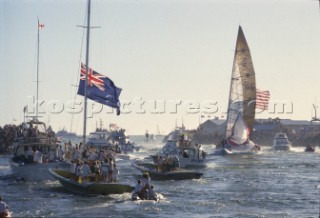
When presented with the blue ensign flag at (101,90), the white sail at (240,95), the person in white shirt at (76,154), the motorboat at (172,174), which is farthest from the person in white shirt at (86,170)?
the white sail at (240,95)

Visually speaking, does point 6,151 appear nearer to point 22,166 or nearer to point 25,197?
point 22,166

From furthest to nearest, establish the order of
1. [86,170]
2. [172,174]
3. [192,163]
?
1. [192,163]
2. [172,174]
3. [86,170]

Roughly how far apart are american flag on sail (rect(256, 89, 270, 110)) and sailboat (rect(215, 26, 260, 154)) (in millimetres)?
3592

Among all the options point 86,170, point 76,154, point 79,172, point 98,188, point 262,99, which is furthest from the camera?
point 262,99

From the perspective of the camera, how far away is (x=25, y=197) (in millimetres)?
40500

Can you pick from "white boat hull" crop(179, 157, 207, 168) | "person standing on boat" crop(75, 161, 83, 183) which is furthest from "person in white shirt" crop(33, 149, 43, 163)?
"white boat hull" crop(179, 157, 207, 168)

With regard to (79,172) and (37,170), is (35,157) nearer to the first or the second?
(37,170)

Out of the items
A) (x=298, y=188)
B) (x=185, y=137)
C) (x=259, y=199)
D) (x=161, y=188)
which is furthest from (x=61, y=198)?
(x=185, y=137)

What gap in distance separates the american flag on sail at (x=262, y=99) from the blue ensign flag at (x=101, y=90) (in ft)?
181

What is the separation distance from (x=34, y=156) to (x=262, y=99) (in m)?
59.4

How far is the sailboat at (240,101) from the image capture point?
352 feet

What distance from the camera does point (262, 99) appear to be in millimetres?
103688

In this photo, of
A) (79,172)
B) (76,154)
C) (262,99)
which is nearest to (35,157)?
(76,154)

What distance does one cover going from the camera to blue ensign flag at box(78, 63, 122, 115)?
5003cm
